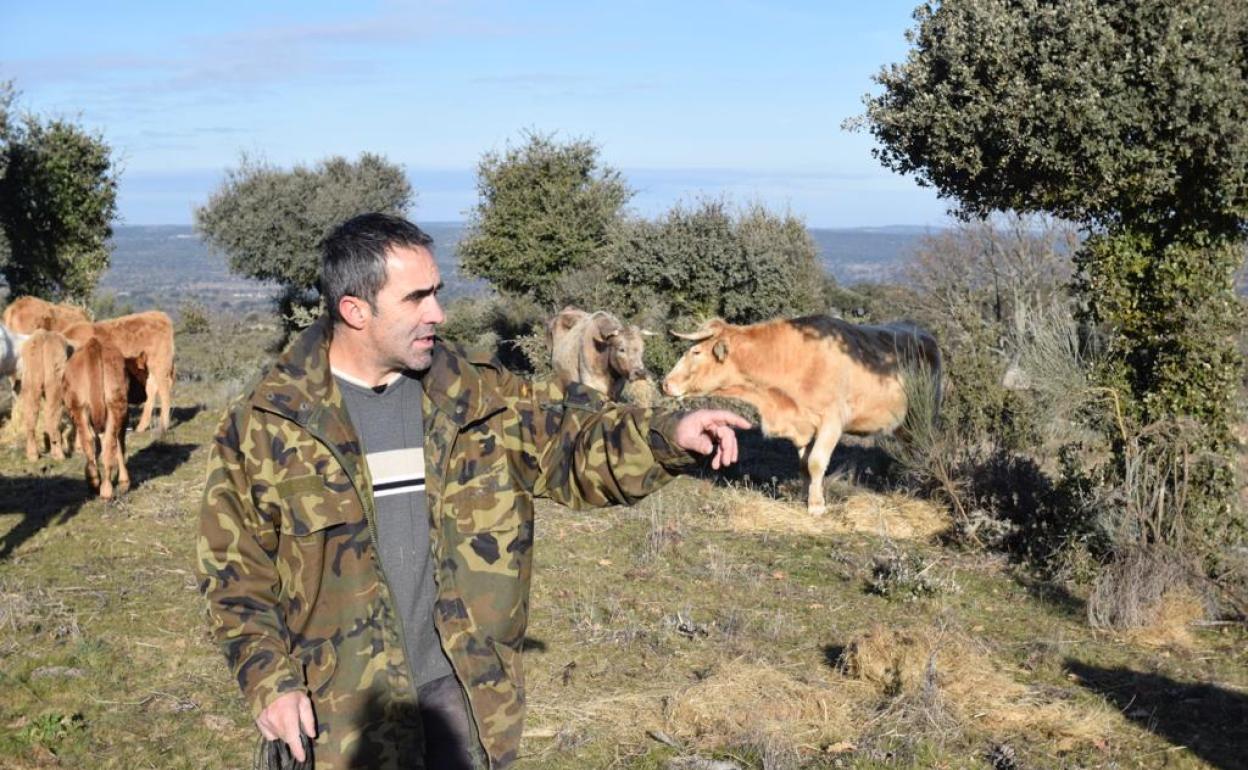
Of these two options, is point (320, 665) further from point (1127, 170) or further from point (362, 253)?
point (1127, 170)

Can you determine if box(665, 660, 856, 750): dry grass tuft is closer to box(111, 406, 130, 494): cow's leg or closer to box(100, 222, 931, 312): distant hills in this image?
box(111, 406, 130, 494): cow's leg

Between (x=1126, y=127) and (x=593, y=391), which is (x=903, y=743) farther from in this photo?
(x=1126, y=127)

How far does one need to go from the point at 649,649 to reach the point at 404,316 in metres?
4.54

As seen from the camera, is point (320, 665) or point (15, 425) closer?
point (320, 665)

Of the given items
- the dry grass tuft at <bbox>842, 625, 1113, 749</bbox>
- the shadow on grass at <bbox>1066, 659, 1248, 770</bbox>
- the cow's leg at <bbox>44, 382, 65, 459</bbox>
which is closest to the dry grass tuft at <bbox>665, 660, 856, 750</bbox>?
the dry grass tuft at <bbox>842, 625, 1113, 749</bbox>

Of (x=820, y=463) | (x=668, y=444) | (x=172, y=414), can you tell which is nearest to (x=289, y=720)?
(x=668, y=444)

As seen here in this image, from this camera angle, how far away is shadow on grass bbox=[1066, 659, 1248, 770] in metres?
5.96

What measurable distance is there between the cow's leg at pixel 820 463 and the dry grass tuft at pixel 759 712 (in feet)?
15.1

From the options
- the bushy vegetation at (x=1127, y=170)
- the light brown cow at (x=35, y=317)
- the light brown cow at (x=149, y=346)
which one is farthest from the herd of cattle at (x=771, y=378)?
the light brown cow at (x=35, y=317)

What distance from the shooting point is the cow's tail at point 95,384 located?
436 inches

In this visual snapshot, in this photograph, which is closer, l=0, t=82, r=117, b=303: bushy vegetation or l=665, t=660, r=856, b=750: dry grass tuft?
l=665, t=660, r=856, b=750: dry grass tuft

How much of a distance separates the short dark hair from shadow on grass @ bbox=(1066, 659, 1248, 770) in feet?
15.7

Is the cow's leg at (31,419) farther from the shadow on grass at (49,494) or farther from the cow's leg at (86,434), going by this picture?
the cow's leg at (86,434)

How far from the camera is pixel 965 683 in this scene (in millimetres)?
6539
